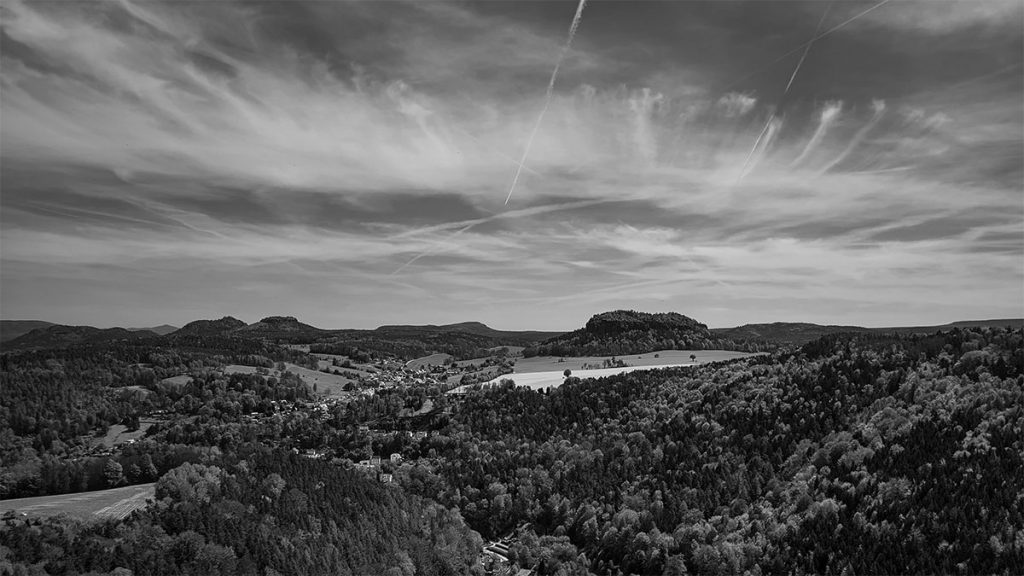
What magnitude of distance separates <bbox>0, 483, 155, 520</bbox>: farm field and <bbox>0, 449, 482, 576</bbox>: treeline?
31.4ft

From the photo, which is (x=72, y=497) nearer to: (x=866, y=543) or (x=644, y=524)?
(x=644, y=524)

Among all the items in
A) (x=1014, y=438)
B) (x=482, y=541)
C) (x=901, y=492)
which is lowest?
(x=482, y=541)

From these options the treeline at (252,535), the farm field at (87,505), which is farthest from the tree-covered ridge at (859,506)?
the farm field at (87,505)

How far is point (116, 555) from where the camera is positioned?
133125 mm

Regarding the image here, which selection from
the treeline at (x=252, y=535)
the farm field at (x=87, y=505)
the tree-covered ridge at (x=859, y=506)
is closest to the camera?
the tree-covered ridge at (x=859, y=506)

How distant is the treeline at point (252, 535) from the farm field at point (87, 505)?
957 centimetres

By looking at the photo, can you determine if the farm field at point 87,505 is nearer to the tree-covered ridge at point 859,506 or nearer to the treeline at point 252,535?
the treeline at point 252,535

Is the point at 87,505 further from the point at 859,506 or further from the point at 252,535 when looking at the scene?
the point at 859,506

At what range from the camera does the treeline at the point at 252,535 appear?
13500 centimetres

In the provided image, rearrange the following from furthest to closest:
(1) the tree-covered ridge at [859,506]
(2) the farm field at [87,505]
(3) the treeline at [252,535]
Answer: (2) the farm field at [87,505] → (3) the treeline at [252,535] → (1) the tree-covered ridge at [859,506]

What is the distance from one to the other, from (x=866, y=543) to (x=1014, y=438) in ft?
191

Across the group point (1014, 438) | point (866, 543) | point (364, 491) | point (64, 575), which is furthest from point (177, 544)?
point (1014, 438)

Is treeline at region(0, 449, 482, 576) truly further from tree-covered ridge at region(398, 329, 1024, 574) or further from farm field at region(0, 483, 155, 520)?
tree-covered ridge at region(398, 329, 1024, 574)

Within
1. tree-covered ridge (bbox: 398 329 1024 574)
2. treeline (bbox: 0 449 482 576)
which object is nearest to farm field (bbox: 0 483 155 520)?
treeline (bbox: 0 449 482 576)
